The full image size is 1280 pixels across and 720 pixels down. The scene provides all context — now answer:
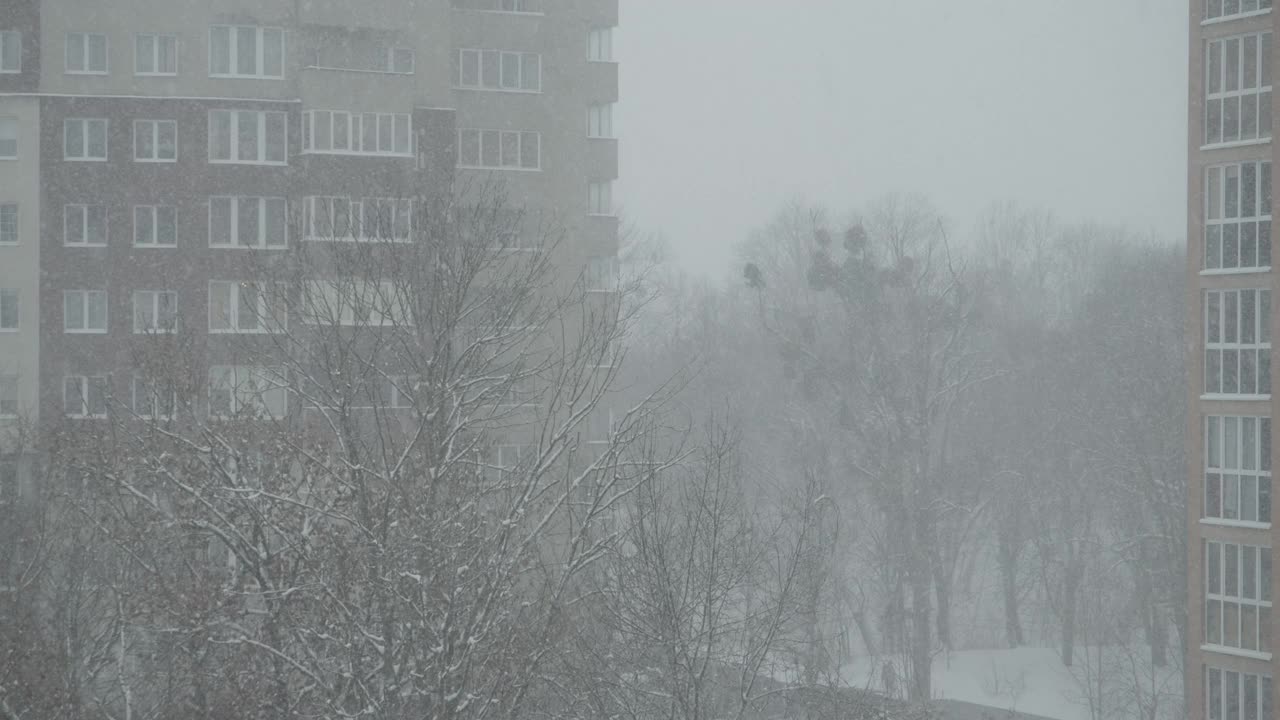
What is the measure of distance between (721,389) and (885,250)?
993 centimetres

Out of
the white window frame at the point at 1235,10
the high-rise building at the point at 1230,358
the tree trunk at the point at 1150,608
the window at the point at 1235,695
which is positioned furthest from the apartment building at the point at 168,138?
the window at the point at 1235,695

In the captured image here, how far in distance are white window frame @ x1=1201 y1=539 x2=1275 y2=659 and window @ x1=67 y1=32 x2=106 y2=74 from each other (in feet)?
90.2

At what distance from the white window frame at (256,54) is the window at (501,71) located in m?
4.42

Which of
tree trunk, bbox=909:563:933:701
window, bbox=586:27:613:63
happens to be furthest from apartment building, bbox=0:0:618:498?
tree trunk, bbox=909:563:933:701

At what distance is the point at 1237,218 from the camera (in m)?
21.6

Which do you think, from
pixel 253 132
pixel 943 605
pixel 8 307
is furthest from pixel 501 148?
pixel 943 605

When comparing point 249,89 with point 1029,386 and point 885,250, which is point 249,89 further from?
point 1029,386

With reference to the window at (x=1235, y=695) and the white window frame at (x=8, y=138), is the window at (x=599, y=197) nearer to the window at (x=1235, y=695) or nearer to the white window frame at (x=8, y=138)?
the white window frame at (x=8, y=138)

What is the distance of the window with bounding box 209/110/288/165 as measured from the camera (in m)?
32.7

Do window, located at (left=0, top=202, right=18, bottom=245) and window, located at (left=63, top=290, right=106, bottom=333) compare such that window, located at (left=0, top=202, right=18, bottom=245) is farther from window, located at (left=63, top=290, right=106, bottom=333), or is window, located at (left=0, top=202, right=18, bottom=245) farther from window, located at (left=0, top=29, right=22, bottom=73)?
window, located at (left=0, top=29, right=22, bottom=73)

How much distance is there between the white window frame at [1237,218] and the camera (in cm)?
2127

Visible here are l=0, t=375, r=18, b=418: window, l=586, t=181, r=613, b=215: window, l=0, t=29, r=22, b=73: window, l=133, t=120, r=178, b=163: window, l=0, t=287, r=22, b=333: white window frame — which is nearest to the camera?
l=0, t=375, r=18, b=418: window

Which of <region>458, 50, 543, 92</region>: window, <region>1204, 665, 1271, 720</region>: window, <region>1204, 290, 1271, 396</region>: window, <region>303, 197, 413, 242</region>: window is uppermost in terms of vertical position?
<region>458, 50, 543, 92</region>: window

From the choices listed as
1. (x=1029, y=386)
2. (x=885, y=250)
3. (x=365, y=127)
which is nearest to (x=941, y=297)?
(x=885, y=250)
